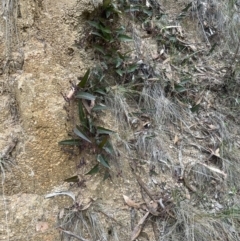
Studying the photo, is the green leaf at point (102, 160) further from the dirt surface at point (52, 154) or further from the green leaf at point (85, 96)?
the green leaf at point (85, 96)

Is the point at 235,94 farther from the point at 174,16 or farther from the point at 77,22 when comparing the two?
the point at 77,22

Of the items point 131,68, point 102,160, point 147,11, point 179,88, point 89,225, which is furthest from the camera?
point 147,11

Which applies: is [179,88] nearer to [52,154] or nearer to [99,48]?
[99,48]

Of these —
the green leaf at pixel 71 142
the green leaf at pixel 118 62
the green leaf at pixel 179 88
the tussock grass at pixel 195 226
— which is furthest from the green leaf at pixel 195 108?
the green leaf at pixel 71 142

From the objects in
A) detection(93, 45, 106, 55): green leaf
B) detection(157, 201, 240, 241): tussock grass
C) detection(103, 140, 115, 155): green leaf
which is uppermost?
detection(93, 45, 106, 55): green leaf

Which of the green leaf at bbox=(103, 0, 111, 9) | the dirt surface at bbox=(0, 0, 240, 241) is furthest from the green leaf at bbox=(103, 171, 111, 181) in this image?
the green leaf at bbox=(103, 0, 111, 9)

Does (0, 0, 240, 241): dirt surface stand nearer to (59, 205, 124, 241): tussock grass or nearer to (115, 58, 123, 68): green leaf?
(59, 205, 124, 241): tussock grass

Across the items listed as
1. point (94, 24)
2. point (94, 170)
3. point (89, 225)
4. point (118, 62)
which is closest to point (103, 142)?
point (94, 170)

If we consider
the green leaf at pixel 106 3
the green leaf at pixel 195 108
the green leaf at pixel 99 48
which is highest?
the green leaf at pixel 106 3

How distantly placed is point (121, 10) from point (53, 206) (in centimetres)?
150

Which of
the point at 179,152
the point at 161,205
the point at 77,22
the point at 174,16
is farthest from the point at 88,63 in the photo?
the point at 174,16

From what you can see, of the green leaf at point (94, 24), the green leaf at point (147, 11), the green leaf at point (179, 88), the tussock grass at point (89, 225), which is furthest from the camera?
the green leaf at point (147, 11)

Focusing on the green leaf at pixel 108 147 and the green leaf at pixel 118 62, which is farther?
the green leaf at pixel 118 62

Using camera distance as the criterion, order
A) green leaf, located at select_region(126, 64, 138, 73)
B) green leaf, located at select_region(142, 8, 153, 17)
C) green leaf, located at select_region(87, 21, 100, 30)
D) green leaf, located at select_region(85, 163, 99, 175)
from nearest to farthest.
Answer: green leaf, located at select_region(85, 163, 99, 175) → green leaf, located at select_region(87, 21, 100, 30) → green leaf, located at select_region(126, 64, 138, 73) → green leaf, located at select_region(142, 8, 153, 17)
